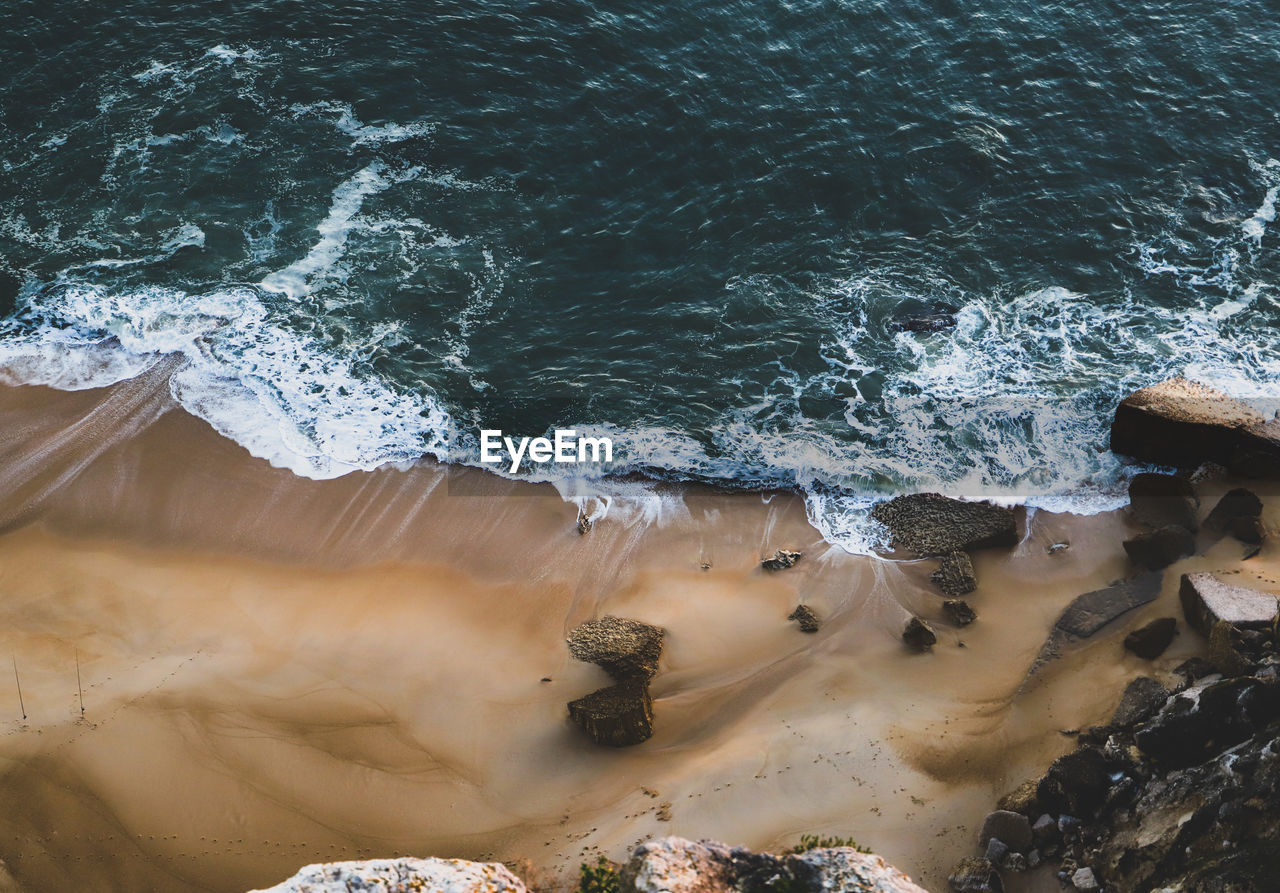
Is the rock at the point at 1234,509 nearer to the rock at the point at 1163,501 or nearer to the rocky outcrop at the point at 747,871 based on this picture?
the rock at the point at 1163,501

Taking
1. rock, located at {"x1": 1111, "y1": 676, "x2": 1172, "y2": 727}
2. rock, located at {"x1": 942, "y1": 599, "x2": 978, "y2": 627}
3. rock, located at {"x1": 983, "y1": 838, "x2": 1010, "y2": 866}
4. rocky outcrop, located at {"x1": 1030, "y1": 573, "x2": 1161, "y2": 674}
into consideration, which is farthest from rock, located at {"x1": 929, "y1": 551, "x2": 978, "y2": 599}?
rock, located at {"x1": 983, "y1": 838, "x2": 1010, "y2": 866}

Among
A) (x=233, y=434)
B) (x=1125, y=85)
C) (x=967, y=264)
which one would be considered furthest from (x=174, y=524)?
(x=1125, y=85)

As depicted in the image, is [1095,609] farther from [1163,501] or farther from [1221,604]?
[1163,501]

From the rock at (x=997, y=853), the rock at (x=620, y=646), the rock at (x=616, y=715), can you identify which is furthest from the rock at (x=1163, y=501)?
the rock at (x=616, y=715)

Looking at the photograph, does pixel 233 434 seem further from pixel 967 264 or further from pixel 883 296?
pixel 967 264

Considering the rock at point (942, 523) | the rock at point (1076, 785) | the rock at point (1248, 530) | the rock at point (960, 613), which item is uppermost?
the rock at point (1248, 530)

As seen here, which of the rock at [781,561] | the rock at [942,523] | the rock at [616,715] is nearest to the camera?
the rock at [616,715]
